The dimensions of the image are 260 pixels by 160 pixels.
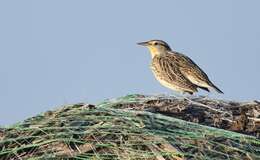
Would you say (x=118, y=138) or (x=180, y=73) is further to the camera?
(x=180, y=73)

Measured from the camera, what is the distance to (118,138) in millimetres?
9383

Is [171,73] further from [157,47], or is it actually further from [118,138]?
[118,138]

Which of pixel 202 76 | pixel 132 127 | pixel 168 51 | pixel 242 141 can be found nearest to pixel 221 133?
pixel 242 141

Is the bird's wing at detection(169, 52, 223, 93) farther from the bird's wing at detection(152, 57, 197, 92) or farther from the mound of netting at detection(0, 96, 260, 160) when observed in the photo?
the mound of netting at detection(0, 96, 260, 160)

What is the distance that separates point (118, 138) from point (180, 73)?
630 cm

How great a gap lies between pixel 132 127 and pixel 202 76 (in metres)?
5.98

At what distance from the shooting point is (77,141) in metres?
9.29

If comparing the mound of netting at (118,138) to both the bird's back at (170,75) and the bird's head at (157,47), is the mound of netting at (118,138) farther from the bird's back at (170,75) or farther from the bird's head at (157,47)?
the bird's head at (157,47)

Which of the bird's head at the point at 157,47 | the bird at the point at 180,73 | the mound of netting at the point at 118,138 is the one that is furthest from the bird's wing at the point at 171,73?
the mound of netting at the point at 118,138

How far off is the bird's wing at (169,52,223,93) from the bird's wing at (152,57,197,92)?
76mm

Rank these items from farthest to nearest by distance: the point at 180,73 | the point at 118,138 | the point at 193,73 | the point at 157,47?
the point at 157,47
the point at 180,73
the point at 193,73
the point at 118,138

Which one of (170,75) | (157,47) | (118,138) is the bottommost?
(118,138)

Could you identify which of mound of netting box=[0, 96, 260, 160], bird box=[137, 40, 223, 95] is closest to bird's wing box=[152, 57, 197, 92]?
bird box=[137, 40, 223, 95]

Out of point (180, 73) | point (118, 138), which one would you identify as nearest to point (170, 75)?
point (180, 73)
